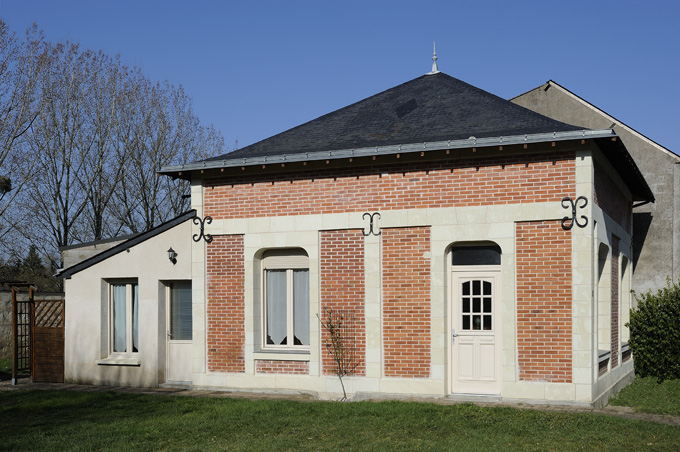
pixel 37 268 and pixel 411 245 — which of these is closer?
pixel 411 245

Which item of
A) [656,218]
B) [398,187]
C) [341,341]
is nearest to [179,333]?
[341,341]

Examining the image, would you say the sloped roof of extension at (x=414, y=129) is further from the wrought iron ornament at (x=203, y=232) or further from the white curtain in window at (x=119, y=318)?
the white curtain in window at (x=119, y=318)

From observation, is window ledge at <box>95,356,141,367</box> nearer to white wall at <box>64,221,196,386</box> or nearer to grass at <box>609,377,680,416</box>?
Answer: white wall at <box>64,221,196,386</box>

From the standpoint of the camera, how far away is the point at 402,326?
11.9 m

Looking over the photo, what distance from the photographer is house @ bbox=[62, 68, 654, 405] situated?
11.1 m

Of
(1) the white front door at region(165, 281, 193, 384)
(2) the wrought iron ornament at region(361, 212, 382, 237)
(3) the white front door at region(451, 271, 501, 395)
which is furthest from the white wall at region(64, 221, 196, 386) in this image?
(3) the white front door at region(451, 271, 501, 395)

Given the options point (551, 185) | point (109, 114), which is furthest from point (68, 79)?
point (551, 185)

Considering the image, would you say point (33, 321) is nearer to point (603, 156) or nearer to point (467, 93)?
point (467, 93)

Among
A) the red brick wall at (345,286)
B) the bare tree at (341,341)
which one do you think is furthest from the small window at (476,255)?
the bare tree at (341,341)

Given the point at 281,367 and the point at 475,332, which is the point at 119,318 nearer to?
the point at 281,367

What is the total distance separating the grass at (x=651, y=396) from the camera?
436 inches

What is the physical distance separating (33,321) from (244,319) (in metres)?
5.15

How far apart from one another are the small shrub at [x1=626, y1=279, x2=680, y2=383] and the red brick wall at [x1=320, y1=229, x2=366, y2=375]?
23.4 ft

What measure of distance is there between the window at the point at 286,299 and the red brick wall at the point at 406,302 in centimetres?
169
